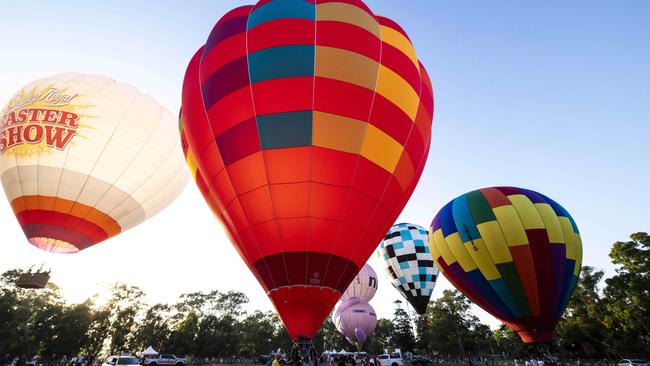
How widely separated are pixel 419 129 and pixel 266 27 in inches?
175

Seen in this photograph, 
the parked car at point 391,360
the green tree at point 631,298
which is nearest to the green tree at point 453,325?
the green tree at point 631,298

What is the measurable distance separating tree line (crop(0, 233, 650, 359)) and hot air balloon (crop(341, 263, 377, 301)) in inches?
478

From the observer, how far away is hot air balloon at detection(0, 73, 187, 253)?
11578 mm

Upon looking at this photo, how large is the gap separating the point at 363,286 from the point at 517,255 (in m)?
17.6

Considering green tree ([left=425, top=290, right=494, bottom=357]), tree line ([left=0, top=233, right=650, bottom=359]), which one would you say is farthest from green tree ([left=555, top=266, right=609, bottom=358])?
green tree ([left=425, top=290, right=494, bottom=357])

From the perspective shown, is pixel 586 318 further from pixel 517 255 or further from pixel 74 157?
pixel 74 157

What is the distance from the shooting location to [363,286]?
29.0 metres

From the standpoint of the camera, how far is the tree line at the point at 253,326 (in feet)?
84.6

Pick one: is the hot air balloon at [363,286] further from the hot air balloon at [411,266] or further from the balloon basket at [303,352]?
the balloon basket at [303,352]

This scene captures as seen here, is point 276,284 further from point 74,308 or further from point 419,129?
point 74,308

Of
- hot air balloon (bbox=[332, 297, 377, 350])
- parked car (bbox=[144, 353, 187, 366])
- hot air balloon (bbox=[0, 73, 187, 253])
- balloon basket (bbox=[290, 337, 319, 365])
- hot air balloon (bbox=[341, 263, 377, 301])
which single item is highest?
hot air balloon (bbox=[0, 73, 187, 253])

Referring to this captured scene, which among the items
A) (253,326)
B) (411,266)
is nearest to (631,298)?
(411,266)

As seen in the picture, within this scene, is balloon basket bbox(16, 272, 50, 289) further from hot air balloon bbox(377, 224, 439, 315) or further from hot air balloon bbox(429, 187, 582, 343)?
hot air balloon bbox(377, 224, 439, 315)

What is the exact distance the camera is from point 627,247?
84.5ft
